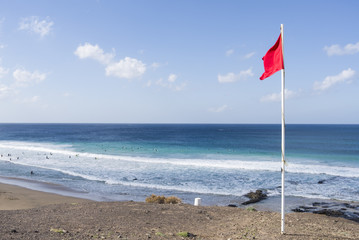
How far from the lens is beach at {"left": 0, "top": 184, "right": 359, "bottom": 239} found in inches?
340

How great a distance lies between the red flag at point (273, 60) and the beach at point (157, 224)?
4742 millimetres

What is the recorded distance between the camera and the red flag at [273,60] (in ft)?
28.2

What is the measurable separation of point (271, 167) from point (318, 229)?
22770mm

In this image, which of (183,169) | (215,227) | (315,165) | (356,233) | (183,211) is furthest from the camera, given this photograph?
(315,165)

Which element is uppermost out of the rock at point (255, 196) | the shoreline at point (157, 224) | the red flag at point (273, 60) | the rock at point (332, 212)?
the red flag at point (273, 60)

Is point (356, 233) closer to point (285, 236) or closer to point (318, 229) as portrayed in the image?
point (318, 229)

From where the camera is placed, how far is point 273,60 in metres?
8.85

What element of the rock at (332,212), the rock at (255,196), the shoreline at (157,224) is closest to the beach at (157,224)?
the shoreline at (157,224)

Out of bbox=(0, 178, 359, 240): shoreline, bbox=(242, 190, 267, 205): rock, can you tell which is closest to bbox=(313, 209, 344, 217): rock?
bbox=(242, 190, 267, 205): rock

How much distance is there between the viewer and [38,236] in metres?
8.11

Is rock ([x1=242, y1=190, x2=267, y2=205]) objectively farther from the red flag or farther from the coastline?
the red flag

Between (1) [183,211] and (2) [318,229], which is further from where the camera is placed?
(1) [183,211]

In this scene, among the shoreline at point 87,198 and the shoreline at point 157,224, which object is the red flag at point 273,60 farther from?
the shoreline at point 87,198

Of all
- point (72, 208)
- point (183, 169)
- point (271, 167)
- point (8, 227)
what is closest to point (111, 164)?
point (183, 169)
